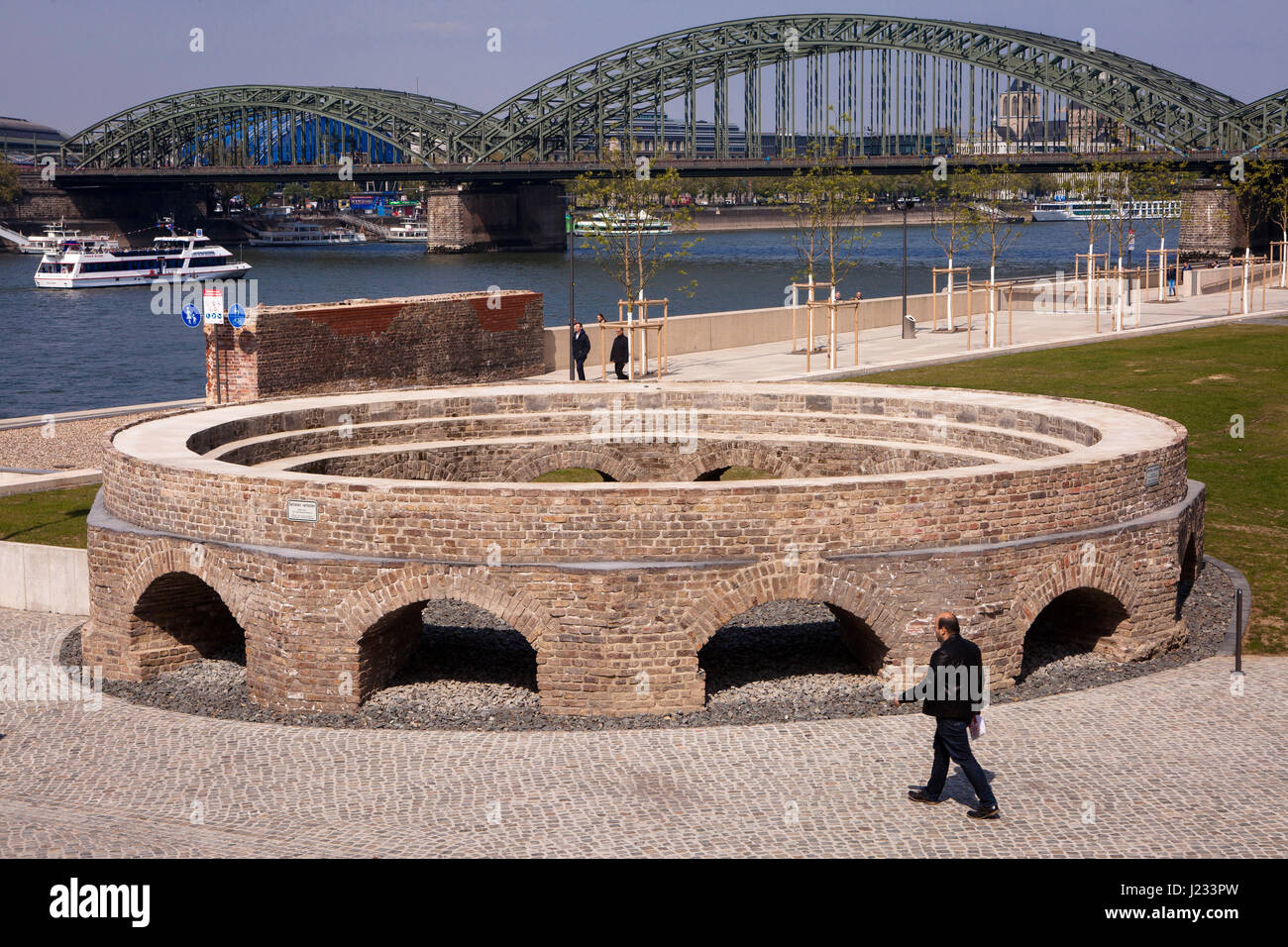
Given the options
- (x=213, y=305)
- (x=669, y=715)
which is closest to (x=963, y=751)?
(x=669, y=715)

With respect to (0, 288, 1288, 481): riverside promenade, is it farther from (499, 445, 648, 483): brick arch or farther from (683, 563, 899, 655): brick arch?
(683, 563, 899, 655): brick arch

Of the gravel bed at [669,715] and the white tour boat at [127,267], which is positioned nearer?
the gravel bed at [669,715]

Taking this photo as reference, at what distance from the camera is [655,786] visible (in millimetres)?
14867

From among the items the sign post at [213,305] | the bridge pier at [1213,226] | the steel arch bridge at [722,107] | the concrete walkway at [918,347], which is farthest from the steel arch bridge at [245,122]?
the sign post at [213,305]

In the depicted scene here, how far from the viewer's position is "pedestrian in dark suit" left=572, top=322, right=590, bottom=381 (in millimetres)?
41438

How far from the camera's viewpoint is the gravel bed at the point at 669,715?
1733cm

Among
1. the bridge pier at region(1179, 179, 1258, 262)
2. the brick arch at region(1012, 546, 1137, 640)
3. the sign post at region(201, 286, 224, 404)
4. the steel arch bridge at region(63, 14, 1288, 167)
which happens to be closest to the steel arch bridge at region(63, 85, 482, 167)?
the steel arch bridge at region(63, 14, 1288, 167)

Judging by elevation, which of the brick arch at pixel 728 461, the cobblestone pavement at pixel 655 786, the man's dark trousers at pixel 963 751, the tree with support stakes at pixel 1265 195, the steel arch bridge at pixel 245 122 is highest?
the steel arch bridge at pixel 245 122

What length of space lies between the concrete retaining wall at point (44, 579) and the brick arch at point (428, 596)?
6.77 metres

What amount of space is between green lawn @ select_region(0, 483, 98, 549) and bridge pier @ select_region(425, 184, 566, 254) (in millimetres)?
132867

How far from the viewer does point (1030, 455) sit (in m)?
23.8

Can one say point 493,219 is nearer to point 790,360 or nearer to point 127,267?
point 127,267

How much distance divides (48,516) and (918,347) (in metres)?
31.6

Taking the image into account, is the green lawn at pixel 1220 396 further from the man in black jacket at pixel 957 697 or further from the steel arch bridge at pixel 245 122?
the steel arch bridge at pixel 245 122
